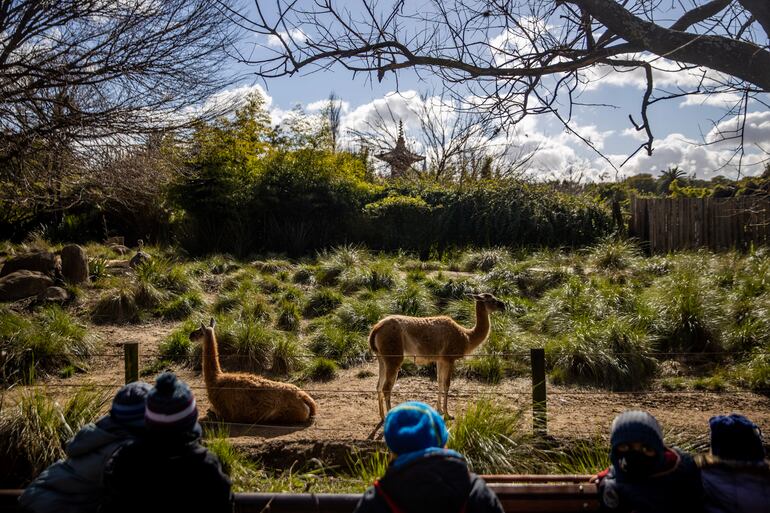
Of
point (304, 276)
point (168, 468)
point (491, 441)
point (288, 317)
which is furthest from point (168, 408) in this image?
point (304, 276)

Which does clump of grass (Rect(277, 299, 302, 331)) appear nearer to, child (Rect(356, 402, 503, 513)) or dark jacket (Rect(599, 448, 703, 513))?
dark jacket (Rect(599, 448, 703, 513))

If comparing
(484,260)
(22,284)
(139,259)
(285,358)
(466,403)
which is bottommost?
(466,403)

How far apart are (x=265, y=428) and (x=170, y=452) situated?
172 inches

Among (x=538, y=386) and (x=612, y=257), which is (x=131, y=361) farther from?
(x=612, y=257)

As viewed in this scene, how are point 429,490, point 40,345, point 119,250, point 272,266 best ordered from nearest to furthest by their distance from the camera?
point 429,490, point 40,345, point 272,266, point 119,250

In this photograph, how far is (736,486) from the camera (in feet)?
9.46

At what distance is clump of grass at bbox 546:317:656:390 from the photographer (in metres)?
8.83

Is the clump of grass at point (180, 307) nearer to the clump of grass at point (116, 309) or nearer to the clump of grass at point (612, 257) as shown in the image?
the clump of grass at point (116, 309)

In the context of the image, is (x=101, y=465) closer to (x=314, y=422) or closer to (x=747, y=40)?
(x=314, y=422)

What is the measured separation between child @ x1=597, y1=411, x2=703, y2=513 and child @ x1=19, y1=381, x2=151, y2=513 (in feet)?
7.50

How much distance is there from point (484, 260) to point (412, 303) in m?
4.21

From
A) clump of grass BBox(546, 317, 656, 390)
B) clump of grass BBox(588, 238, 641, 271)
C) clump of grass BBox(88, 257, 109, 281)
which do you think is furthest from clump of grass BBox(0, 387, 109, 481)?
clump of grass BBox(588, 238, 641, 271)

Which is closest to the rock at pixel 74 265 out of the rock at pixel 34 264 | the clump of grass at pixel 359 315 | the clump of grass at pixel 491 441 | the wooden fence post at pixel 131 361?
the rock at pixel 34 264

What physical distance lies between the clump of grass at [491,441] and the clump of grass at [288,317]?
6.02 metres
